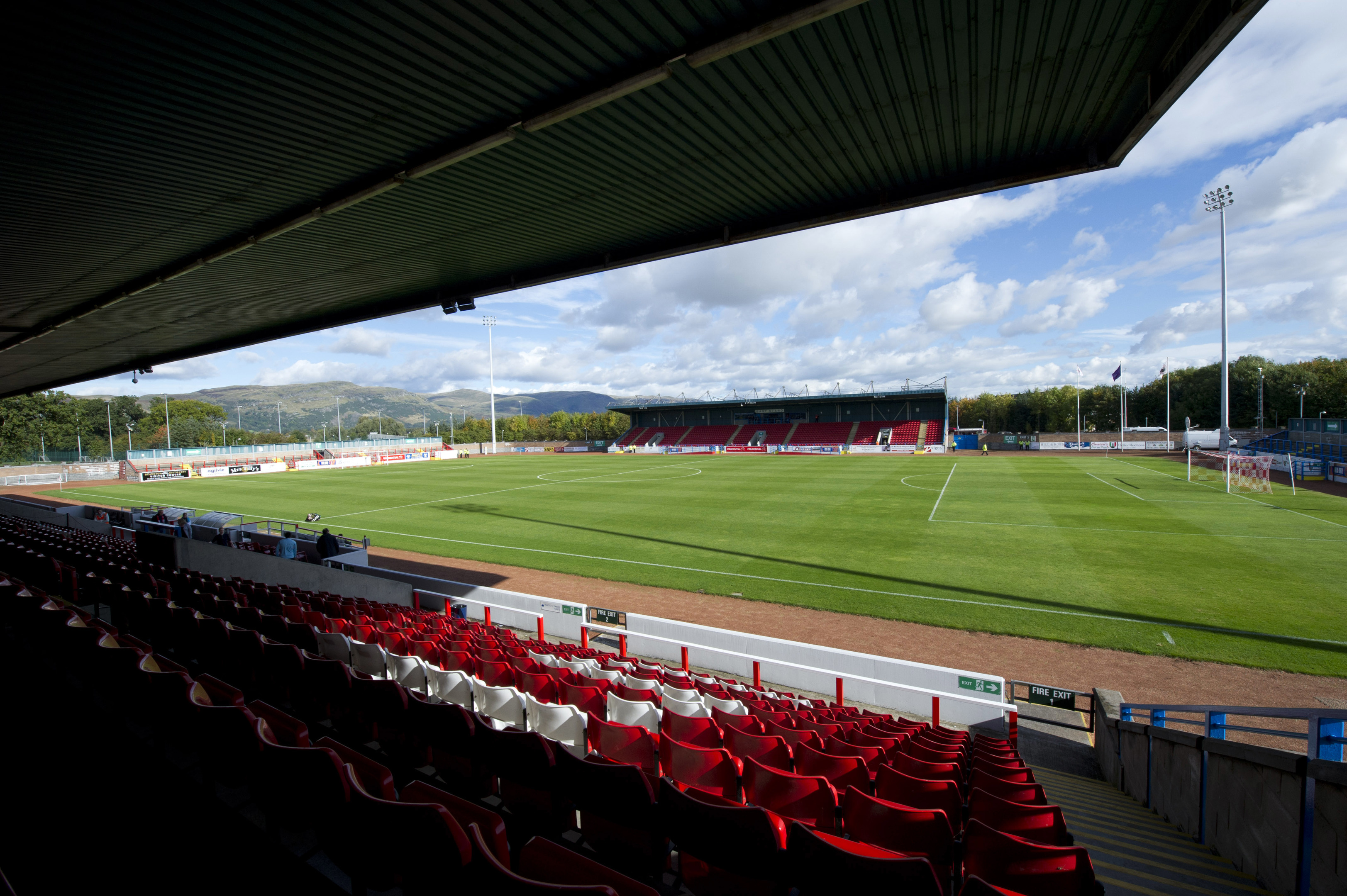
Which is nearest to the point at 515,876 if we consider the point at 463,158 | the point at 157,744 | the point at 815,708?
the point at 157,744

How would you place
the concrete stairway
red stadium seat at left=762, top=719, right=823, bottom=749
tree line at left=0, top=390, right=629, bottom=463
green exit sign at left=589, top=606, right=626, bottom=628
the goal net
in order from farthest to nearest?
tree line at left=0, top=390, right=629, bottom=463 < the goal net < green exit sign at left=589, top=606, right=626, bottom=628 < red stadium seat at left=762, top=719, right=823, bottom=749 < the concrete stairway

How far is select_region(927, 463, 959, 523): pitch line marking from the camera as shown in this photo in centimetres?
2225

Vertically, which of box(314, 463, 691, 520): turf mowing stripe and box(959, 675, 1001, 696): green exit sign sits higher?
box(314, 463, 691, 520): turf mowing stripe

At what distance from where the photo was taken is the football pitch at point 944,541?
11820 millimetres

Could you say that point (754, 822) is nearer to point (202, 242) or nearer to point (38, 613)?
point (38, 613)

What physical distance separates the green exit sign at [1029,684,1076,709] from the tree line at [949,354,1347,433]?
88.7 m

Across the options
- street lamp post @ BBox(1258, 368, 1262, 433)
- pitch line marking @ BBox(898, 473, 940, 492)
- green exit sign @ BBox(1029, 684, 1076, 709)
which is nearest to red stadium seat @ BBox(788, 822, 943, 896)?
green exit sign @ BBox(1029, 684, 1076, 709)

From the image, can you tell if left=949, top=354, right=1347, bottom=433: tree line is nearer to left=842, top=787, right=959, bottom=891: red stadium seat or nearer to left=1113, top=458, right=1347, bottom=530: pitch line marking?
left=1113, top=458, right=1347, bottom=530: pitch line marking

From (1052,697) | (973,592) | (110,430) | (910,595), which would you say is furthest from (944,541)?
(110,430)

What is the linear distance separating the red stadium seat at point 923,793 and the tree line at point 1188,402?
94.0 metres

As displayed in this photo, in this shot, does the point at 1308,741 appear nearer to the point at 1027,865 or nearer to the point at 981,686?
the point at 1027,865

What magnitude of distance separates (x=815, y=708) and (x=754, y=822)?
4673mm

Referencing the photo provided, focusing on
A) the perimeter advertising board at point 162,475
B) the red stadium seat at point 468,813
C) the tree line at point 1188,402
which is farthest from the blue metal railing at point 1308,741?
the tree line at point 1188,402

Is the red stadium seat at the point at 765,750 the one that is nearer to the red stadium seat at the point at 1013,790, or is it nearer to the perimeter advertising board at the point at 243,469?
the red stadium seat at the point at 1013,790
